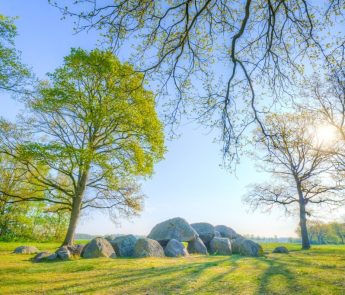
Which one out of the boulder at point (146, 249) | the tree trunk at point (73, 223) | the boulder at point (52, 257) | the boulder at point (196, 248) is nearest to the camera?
the boulder at point (52, 257)

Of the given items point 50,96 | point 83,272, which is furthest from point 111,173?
point 83,272

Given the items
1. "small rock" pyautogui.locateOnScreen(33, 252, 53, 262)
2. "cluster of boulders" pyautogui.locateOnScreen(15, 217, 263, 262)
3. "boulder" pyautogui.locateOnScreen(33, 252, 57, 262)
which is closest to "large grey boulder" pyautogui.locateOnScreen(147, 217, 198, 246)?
"cluster of boulders" pyautogui.locateOnScreen(15, 217, 263, 262)

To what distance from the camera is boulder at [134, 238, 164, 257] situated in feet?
61.0

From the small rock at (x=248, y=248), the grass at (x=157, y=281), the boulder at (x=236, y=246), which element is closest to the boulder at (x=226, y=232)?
the boulder at (x=236, y=246)

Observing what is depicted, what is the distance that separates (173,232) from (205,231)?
284 inches

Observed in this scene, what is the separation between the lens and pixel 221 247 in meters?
26.0

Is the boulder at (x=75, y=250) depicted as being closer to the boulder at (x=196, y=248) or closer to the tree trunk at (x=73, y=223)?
the tree trunk at (x=73, y=223)

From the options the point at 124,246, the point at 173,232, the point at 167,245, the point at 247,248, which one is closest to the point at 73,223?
the point at 124,246

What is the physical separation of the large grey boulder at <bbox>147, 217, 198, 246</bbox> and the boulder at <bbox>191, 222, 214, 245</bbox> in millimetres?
4747

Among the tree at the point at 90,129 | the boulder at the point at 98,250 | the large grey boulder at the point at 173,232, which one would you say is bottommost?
the boulder at the point at 98,250

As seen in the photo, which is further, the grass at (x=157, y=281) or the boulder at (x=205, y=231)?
the boulder at (x=205, y=231)

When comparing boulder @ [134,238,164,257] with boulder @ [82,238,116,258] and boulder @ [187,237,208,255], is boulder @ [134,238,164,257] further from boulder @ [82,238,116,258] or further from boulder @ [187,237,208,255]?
Answer: boulder @ [187,237,208,255]

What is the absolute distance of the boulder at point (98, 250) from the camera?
1762cm

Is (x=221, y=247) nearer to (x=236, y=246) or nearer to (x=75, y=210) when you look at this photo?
(x=236, y=246)
